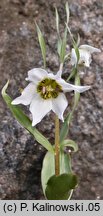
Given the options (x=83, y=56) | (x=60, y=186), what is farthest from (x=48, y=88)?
(x=60, y=186)

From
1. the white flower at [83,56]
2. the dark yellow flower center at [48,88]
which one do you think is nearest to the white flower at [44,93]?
the dark yellow flower center at [48,88]

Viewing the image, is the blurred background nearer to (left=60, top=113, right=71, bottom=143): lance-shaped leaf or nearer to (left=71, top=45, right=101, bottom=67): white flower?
(left=60, top=113, right=71, bottom=143): lance-shaped leaf

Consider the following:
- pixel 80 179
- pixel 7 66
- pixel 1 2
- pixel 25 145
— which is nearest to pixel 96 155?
pixel 80 179

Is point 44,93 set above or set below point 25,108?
above

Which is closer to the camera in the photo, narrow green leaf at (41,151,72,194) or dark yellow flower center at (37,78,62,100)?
dark yellow flower center at (37,78,62,100)

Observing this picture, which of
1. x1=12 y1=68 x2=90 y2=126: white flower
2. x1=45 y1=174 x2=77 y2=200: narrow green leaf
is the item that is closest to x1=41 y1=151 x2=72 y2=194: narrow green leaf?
x1=45 y1=174 x2=77 y2=200: narrow green leaf

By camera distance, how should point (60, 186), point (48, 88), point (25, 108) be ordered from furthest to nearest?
point (25, 108) → point (60, 186) → point (48, 88)

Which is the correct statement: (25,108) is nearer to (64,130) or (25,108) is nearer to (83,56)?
(64,130)
